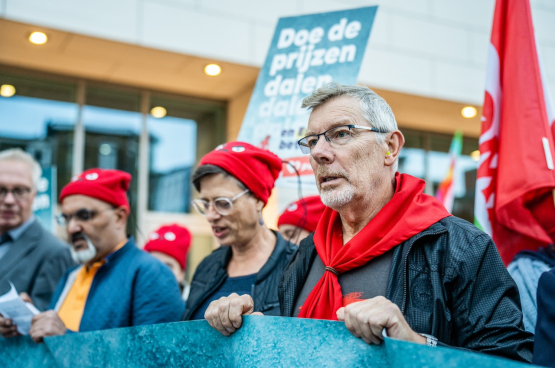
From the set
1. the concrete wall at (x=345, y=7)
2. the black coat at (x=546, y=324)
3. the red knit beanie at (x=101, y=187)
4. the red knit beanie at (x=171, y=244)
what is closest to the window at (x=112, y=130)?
the concrete wall at (x=345, y=7)

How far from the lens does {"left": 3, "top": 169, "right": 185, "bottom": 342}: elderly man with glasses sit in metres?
2.70

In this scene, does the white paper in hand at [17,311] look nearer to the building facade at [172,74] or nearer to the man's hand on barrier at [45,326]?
the man's hand on barrier at [45,326]

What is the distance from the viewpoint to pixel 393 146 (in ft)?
6.70

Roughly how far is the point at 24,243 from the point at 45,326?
4.14 feet

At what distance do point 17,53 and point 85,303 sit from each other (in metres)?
4.79

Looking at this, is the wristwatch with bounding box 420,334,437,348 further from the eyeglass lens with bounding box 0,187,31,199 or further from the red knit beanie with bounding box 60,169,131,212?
the eyeglass lens with bounding box 0,187,31,199

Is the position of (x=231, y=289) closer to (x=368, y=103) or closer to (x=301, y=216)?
(x=368, y=103)

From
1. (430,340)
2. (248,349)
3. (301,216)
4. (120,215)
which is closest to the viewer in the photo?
(430,340)

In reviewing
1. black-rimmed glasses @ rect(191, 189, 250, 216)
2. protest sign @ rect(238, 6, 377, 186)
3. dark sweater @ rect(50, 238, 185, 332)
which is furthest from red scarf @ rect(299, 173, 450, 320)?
protest sign @ rect(238, 6, 377, 186)

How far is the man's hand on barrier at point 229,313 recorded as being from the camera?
1759mm

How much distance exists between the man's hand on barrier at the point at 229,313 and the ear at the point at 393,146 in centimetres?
67

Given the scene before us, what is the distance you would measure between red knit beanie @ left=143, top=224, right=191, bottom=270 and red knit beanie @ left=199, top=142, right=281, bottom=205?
239cm

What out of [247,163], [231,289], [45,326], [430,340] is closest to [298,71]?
[247,163]

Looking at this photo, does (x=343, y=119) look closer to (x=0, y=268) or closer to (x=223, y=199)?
(x=223, y=199)
